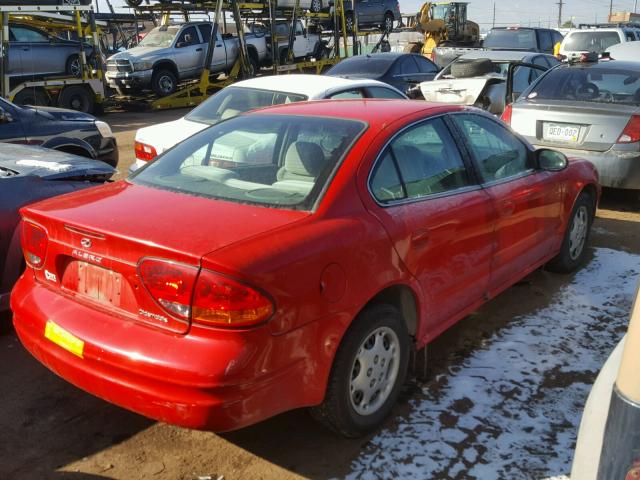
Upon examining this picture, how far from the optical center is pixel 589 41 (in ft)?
60.5

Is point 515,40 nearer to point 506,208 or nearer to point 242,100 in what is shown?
point 242,100

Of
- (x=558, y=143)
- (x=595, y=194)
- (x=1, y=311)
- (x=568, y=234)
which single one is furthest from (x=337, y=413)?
(x=558, y=143)

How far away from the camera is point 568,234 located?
509cm

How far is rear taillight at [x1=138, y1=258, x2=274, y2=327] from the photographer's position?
245 centimetres

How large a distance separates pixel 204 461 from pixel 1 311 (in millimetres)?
1955

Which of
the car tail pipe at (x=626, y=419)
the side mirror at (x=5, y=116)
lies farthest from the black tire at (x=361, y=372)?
the side mirror at (x=5, y=116)

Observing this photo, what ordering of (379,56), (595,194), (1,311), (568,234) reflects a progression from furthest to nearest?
(379,56) < (595,194) < (568,234) < (1,311)

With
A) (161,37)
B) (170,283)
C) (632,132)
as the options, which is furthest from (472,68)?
(161,37)

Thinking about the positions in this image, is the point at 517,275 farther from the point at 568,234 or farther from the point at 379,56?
the point at 379,56

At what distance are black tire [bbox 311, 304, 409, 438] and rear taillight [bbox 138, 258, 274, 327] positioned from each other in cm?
54

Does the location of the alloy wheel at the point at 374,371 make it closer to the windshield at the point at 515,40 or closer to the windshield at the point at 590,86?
the windshield at the point at 590,86

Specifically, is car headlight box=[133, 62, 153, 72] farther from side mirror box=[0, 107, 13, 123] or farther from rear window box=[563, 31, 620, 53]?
rear window box=[563, 31, 620, 53]

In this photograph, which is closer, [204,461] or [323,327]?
[323,327]

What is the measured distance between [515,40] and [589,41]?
2885mm
